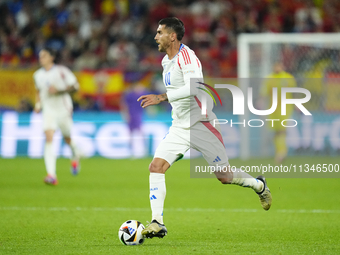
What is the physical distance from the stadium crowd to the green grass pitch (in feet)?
23.7

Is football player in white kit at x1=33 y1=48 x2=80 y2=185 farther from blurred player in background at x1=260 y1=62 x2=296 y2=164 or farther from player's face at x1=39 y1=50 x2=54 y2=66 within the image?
blurred player in background at x1=260 y1=62 x2=296 y2=164

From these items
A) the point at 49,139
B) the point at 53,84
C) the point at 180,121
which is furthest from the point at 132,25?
the point at 180,121

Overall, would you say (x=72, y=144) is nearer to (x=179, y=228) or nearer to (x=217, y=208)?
(x=217, y=208)

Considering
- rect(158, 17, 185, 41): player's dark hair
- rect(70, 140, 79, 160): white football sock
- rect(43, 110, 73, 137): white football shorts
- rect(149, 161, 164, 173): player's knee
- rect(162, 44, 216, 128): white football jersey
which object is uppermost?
rect(158, 17, 185, 41): player's dark hair

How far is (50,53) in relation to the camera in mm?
10391

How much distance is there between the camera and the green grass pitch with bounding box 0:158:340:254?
17.1 ft

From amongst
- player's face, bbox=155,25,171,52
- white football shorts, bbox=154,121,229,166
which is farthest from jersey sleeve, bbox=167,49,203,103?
white football shorts, bbox=154,121,229,166

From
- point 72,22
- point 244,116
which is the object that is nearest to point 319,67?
point 244,116

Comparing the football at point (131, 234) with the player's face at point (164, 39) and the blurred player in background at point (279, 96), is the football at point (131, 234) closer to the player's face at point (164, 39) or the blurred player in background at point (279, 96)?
the player's face at point (164, 39)

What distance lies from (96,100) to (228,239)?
10.9 metres

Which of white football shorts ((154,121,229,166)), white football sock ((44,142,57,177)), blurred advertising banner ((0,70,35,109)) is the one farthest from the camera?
blurred advertising banner ((0,70,35,109))

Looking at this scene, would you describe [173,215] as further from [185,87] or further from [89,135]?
[89,135]

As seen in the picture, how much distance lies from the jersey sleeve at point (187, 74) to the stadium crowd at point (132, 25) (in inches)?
497

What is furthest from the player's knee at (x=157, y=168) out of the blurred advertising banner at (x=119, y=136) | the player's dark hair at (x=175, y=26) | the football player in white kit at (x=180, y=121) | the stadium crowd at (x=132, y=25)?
the stadium crowd at (x=132, y=25)
